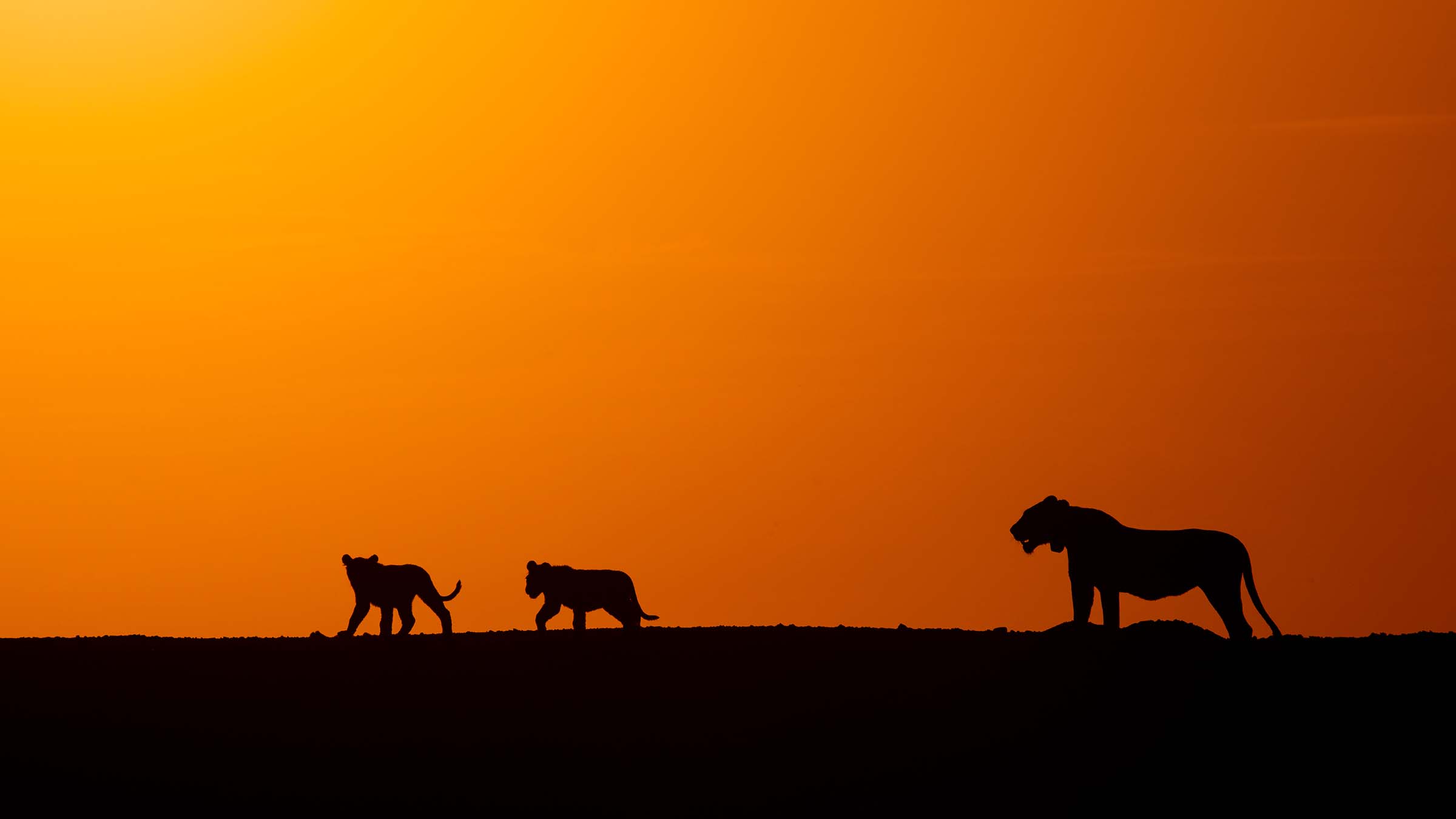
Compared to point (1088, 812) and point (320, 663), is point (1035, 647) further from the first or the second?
point (320, 663)

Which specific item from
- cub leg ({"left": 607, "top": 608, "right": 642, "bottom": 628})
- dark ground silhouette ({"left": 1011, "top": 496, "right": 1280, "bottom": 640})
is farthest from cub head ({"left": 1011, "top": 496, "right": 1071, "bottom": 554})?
cub leg ({"left": 607, "top": 608, "right": 642, "bottom": 628})

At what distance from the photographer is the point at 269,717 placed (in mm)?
23594

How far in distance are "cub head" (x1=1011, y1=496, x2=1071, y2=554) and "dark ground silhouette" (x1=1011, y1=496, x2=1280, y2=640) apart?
21cm

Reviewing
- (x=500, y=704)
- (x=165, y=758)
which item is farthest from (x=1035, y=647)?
(x=165, y=758)

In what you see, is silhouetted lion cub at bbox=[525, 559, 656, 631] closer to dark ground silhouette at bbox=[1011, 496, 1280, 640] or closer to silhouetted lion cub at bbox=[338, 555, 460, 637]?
silhouetted lion cub at bbox=[338, 555, 460, 637]

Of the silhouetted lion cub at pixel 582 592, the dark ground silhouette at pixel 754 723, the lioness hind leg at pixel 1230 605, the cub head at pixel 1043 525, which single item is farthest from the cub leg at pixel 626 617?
the lioness hind leg at pixel 1230 605

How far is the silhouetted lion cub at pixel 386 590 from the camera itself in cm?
2905

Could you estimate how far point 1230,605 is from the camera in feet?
84.6

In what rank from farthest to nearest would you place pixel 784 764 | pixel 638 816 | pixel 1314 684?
pixel 1314 684 < pixel 784 764 < pixel 638 816

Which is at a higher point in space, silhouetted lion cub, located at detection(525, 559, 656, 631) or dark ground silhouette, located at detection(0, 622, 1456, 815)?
silhouetted lion cub, located at detection(525, 559, 656, 631)

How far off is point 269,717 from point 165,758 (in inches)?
68.8

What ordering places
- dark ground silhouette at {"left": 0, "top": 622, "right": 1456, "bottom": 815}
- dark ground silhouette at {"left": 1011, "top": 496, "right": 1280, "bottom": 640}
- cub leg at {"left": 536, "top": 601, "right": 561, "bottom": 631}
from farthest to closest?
cub leg at {"left": 536, "top": 601, "right": 561, "bottom": 631}, dark ground silhouette at {"left": 1011, "top": 496, "right": 1280, "bottom": 640}, dark ground silhouette at {"left": 0, "top": 622, "right": 1456, "bottom": 815}

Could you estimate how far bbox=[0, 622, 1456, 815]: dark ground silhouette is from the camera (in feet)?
67.6

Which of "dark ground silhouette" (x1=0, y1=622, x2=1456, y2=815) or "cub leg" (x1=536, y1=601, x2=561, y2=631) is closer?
"dark ground silhouette" (x1=0, y1=622, x2=1456, y2=815)
